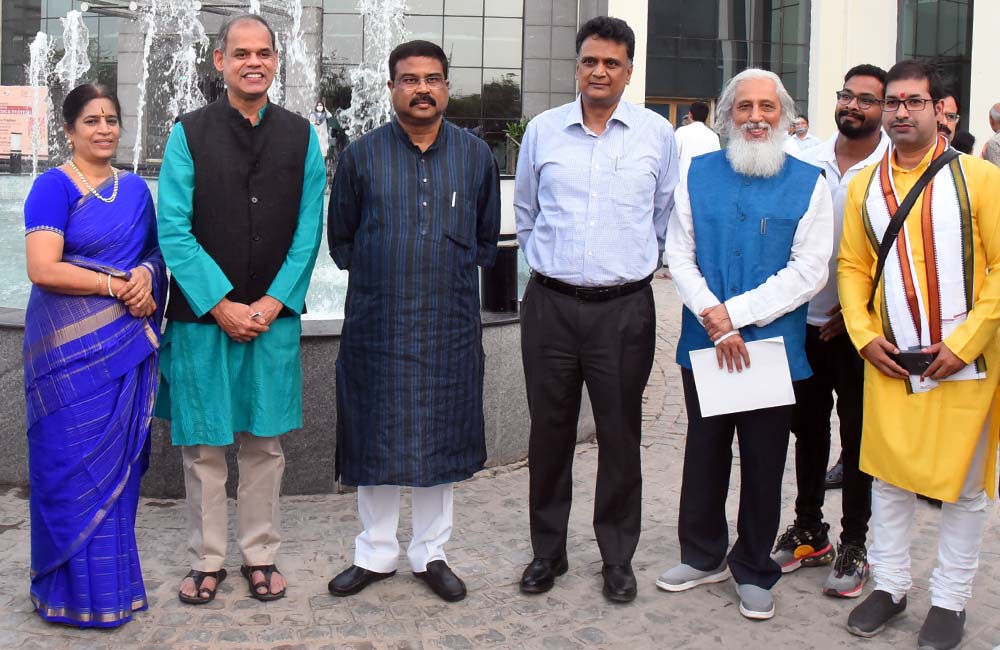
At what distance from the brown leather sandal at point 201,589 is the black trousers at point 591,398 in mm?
1295

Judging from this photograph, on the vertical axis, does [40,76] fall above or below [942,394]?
above

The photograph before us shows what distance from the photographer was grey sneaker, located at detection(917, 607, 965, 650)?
390 centimetres

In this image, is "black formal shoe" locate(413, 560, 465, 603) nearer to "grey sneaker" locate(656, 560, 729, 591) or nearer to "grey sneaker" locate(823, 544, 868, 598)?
"grey sneaker" locate(656, 560, 729, 591)

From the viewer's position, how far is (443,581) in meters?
4.33

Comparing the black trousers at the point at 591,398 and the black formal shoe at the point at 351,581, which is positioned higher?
the black trousers at the point at 591,398

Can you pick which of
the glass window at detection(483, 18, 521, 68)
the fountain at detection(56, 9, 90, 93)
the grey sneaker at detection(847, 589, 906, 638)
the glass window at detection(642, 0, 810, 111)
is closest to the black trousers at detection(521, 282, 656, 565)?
the grey sneaker at detection(847, 589, 906, 638)

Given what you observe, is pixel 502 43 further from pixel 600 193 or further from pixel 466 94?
pixel 600 193

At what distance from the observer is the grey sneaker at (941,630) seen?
3.90 metres

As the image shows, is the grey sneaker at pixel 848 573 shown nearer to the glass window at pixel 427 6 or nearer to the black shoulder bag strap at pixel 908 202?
the black shoulder bag strap at pixel 908 202

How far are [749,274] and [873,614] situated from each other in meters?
1.37

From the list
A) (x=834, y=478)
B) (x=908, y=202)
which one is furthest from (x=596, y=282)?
(x=834, y=478)

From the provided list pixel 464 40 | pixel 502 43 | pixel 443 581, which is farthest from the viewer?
pixel 502 43

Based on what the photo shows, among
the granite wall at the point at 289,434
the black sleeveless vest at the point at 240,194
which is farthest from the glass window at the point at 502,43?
the black sleeveless vest at the point at 240,194

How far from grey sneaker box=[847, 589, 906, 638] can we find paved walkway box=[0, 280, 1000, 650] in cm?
4
